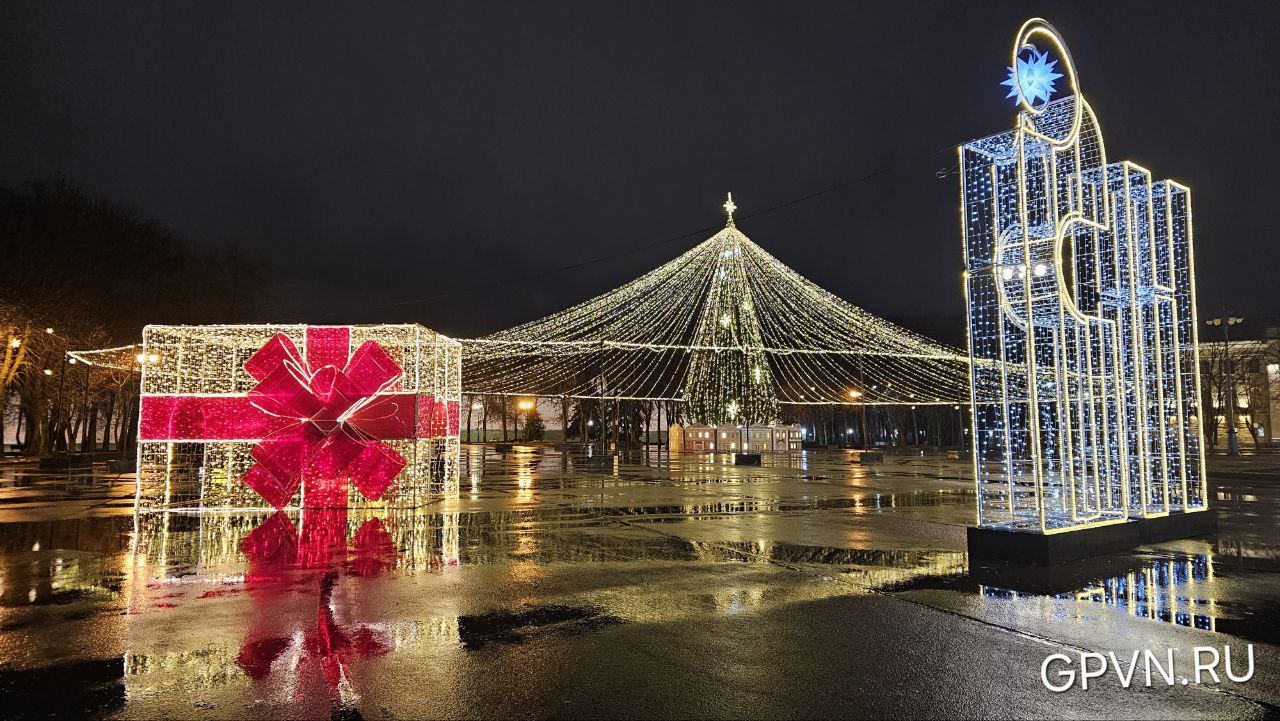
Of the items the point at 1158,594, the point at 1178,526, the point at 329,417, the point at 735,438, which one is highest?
the point at 329,417

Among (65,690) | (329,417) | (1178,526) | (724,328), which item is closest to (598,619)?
(65,690)

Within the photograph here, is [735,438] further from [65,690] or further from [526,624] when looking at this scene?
[65,690]

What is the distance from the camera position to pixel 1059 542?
884 cm

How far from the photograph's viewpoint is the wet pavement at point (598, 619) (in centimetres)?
464

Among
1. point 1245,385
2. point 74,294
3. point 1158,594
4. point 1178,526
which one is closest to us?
point 1158,594

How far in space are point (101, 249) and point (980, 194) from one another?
3470 centimetres

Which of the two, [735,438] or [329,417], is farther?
[735,438]

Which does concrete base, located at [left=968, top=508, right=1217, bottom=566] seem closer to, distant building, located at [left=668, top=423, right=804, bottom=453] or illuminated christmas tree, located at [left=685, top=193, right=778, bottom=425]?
illuminated christmas tree, located at [left=685, top=193, right=778, bottom=425]

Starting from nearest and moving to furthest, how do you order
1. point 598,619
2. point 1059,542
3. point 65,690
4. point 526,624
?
point 65,690
point 526,624
point 598,619
point 1059,542

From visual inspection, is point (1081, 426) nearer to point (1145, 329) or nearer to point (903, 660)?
point (1145, 329)

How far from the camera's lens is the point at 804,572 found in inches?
339

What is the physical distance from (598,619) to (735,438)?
1392 inches

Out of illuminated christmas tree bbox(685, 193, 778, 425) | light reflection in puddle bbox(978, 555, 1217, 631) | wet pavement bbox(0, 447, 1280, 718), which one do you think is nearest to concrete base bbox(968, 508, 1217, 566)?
wet pavement bbox(0, 447, 1280, 718)

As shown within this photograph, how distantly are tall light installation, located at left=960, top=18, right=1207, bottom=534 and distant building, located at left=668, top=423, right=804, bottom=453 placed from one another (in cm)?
2811
